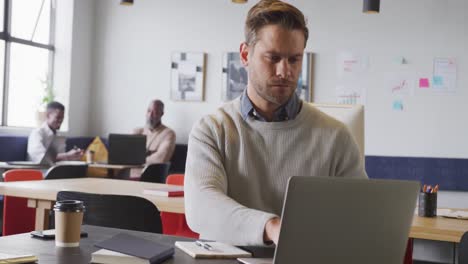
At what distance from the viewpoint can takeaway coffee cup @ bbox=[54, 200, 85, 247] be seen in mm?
1620

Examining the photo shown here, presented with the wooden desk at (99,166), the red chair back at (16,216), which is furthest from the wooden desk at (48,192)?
the wooden desk at (99,166)

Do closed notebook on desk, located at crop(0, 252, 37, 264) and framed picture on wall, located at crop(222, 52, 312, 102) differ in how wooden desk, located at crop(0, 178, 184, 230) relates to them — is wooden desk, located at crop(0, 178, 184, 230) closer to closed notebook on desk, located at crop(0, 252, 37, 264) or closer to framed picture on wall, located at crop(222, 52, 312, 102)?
closed notebook on desk, located at crop(0, 252, 37, 264)

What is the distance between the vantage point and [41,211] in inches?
133

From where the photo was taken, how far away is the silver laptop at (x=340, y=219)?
47.1 inches

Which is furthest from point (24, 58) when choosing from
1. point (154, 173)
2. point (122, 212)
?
point (122, 212)

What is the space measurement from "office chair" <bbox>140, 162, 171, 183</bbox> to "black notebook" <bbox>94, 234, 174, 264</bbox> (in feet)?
14.1

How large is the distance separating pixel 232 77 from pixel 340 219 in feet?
21.0

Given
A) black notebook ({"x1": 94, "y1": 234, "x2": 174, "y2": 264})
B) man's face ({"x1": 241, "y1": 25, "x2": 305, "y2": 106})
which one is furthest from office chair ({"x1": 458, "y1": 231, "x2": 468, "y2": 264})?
black notebook ({"x1": 94, "y1": 234, "x2": 174, "y2": 264})

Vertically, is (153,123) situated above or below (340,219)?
above

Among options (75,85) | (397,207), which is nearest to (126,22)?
(75,85)

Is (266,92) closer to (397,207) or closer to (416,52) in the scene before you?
(397,207)

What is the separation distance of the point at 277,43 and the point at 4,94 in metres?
6.04

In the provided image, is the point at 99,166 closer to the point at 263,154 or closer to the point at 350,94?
the point at 350,94

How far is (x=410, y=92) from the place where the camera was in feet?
22.2
